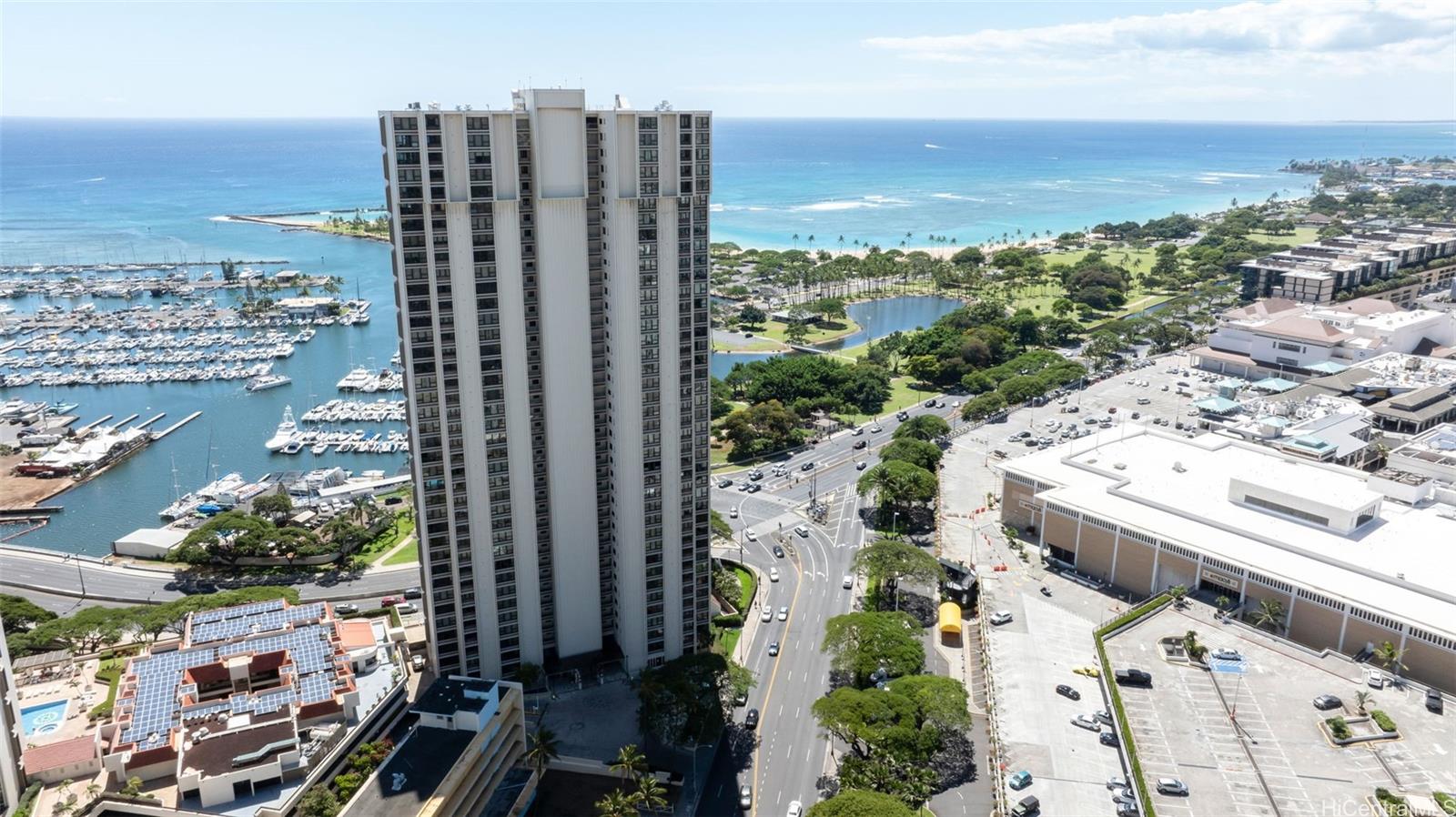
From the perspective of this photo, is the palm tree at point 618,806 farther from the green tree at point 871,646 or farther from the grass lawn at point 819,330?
the grass lawn at point 819,330

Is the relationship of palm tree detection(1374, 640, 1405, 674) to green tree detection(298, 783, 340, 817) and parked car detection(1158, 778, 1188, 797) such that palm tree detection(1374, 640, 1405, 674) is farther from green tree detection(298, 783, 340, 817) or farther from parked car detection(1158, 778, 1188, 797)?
green tree detection(298, 783, 340, 817)

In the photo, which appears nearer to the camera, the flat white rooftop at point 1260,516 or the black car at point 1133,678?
the black car at point 1133,678

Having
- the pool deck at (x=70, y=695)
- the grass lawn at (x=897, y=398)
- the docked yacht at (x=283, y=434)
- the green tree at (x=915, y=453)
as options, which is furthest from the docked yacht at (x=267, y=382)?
the green tree at (x=915, y=453)

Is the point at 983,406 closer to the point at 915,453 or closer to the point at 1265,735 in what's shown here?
the point at 915,453

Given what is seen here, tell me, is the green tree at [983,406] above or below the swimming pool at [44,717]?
above

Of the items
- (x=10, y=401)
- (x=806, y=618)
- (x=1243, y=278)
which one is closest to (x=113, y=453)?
(x=10, y=401)

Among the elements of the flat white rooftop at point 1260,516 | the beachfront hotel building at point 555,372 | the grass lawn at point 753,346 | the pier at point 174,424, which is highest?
the beachfront hotel building at point 555,372

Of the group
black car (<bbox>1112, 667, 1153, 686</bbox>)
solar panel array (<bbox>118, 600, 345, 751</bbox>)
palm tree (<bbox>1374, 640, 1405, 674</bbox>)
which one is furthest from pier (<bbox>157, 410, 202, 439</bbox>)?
palm tree (<bbox>1374, 640, 1405, 674</bbox>)
